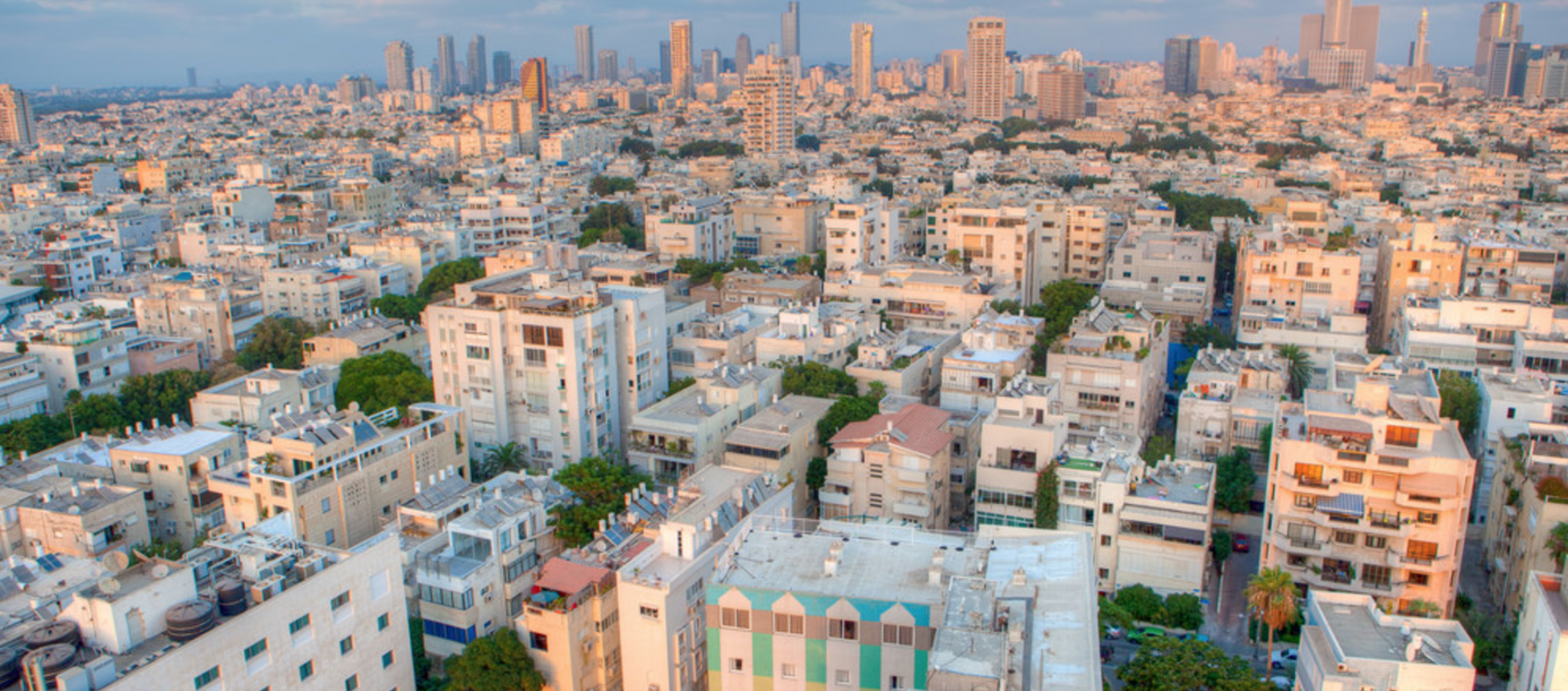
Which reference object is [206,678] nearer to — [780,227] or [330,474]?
[330,474]

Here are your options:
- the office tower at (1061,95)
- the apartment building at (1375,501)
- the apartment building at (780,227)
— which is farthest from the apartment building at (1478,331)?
the office tower at (1061,95)

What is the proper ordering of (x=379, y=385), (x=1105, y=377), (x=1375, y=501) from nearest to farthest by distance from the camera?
(x=1375, y=501), (x=1105, y=377), (x=379, y=385)

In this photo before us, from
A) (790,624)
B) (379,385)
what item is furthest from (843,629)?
(379,385)

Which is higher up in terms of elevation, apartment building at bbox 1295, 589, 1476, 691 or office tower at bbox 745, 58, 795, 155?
office tower at bbox 745, 58, 795, 155

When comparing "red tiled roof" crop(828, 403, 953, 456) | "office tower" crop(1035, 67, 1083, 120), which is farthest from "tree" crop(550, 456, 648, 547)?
"office tower" crop(1035, 67, 1083, 120)

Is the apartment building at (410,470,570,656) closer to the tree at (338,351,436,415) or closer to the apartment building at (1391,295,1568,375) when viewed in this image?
the tree at (338,351,436,415)

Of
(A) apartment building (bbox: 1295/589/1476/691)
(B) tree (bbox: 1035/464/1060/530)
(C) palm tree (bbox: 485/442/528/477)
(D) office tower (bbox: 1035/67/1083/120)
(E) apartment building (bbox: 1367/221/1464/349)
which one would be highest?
(D) office tower (bbox: 1035/67/1083/120)
